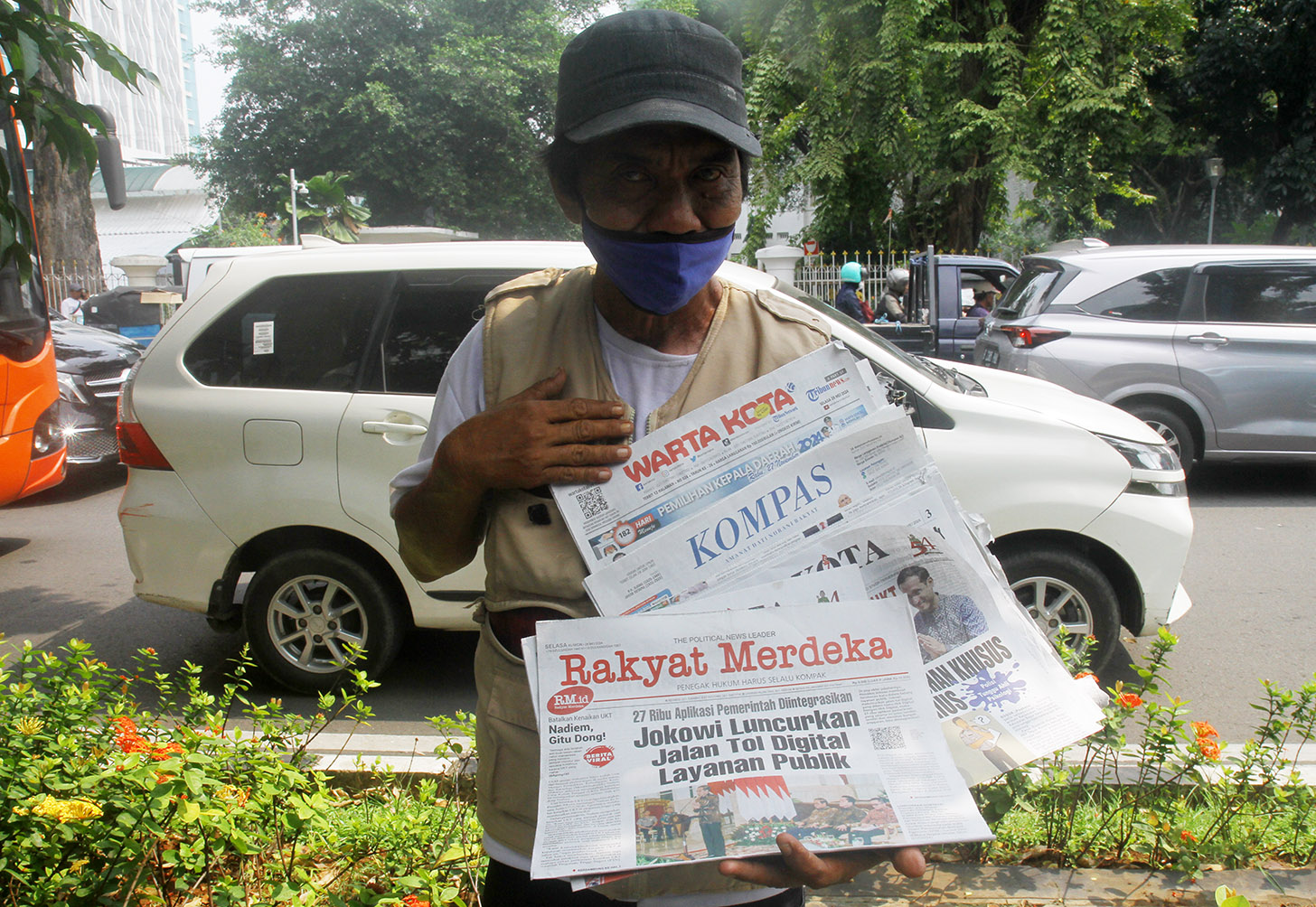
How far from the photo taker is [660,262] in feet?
4.37

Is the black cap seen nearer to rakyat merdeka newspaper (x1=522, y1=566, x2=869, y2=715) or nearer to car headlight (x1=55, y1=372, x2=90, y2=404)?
rakyat merdeka newspaper (x1=522, y1=566, x2=869, y2=715)

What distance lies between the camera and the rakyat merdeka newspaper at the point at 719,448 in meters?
1.25

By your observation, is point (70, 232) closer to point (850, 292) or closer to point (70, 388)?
point (70, 388)

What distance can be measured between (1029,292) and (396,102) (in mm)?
23262

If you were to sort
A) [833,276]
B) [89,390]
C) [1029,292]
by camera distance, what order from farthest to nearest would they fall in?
[833,276] → [89,390] → [1029,292]

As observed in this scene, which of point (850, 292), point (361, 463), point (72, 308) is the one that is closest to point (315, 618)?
point (361, 463)

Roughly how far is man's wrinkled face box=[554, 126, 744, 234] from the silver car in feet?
23.8

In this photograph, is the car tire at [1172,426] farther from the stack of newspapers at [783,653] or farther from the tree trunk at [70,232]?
the tree trunk at [70,232]

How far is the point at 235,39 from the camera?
29.9 metres

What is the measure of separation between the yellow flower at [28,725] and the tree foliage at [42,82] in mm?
1189

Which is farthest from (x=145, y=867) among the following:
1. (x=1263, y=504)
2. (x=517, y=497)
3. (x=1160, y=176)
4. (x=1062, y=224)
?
(x=1160, y=176)

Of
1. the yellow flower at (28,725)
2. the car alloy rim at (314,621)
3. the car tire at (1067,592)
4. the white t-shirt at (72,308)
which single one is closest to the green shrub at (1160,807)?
the car tire at (1067,592)

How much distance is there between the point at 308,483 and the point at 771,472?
131 inches

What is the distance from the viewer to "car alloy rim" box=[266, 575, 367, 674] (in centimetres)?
433
